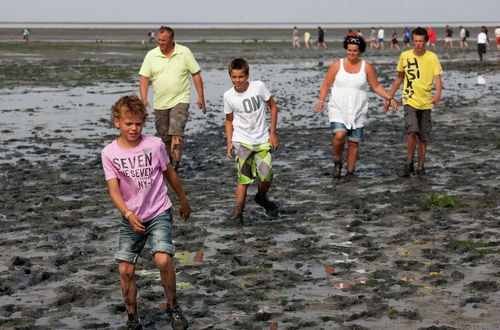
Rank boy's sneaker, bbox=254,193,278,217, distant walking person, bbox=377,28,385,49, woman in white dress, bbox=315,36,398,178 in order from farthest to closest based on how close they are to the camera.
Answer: distant walking person, bbox=377,28,385,49, woman in white dress, bbox=315,36,398,178, boy's sneaker, bbox=254,193,278,217

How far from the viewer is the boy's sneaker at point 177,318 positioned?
6.57m

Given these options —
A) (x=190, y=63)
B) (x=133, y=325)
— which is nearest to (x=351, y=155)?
(x=190, y=63)

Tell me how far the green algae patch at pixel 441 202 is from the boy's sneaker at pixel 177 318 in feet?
16.5

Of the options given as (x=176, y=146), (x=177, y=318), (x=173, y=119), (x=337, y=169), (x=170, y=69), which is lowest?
(x=337, y=169)

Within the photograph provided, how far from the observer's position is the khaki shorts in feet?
42.7

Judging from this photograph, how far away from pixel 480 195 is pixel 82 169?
591 cm

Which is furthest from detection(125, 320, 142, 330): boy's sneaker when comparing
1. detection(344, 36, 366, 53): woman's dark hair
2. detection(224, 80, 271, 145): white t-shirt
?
detection(344, 36, 366, 53): woman's dark hair

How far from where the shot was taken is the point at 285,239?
9531 millimetres

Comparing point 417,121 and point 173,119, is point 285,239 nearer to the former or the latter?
point 173,119

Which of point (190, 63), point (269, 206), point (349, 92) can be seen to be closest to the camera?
point (269, 206)

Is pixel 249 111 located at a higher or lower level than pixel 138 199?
higher

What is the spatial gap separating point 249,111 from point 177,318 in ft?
12.9

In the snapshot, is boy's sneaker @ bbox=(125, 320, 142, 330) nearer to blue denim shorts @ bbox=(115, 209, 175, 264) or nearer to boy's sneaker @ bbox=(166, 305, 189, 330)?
boy's sneaker @ bbox=(166, 305, 189, 330)

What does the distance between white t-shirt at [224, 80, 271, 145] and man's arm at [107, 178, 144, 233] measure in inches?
146
